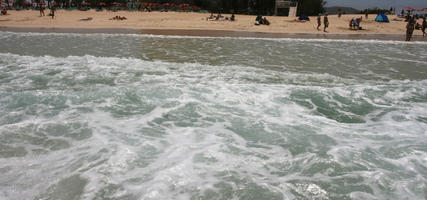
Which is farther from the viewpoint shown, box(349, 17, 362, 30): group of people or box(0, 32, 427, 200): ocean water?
box(349, 17, 362, 30): group of people

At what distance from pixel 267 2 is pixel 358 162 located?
46.4m

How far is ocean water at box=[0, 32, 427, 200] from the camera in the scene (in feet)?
8.48

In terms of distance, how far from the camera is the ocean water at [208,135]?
2.58 m

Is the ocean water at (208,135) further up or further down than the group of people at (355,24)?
further down

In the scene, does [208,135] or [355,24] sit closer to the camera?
[208,135]

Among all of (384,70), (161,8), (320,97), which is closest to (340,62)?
(384,70)

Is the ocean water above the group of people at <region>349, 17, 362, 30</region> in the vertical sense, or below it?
below

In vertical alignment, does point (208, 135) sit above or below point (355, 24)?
below

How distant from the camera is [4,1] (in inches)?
1683

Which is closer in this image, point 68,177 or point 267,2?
point 68,177

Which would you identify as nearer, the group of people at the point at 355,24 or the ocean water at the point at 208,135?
the ocean water at the point at 208,135

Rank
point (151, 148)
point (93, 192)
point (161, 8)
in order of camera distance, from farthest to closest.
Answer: point (161, 8) → point (151, 148) → point (93, 192)

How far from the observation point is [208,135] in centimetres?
374

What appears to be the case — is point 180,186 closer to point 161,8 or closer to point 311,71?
point 311,71
